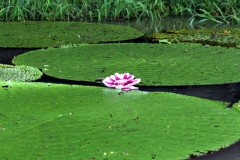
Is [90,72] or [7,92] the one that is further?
[90,72]

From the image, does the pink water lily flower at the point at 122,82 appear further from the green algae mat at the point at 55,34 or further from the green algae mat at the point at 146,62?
the green algae mat at the point at 55,34

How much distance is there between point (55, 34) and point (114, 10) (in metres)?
1.25

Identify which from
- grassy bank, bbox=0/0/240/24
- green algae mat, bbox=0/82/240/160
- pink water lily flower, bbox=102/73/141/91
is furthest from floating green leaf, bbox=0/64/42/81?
grassy bank, bbox=0/0/240/24

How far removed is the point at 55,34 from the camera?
12.8 ft

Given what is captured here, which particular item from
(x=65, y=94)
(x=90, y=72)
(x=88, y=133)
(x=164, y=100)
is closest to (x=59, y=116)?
(x=88, y=133)

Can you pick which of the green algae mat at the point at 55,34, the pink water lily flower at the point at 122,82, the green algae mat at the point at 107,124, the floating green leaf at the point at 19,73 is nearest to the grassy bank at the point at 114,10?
the green algae mat at the point at 55,34

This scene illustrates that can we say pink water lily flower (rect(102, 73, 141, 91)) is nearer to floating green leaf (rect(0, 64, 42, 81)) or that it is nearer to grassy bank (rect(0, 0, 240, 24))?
floating green leaf (rect(0, 64, 42, 81))

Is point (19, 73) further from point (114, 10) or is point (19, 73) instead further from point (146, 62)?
point (114, 10)

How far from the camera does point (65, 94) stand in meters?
2.15

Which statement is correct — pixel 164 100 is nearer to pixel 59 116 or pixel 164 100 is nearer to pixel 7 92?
pixel 59 116

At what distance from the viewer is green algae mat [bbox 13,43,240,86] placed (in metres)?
2.54

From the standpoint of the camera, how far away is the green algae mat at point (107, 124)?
1.56 meters

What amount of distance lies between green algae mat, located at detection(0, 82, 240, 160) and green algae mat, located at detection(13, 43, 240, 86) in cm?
37

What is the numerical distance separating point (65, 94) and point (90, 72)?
0.49 m
